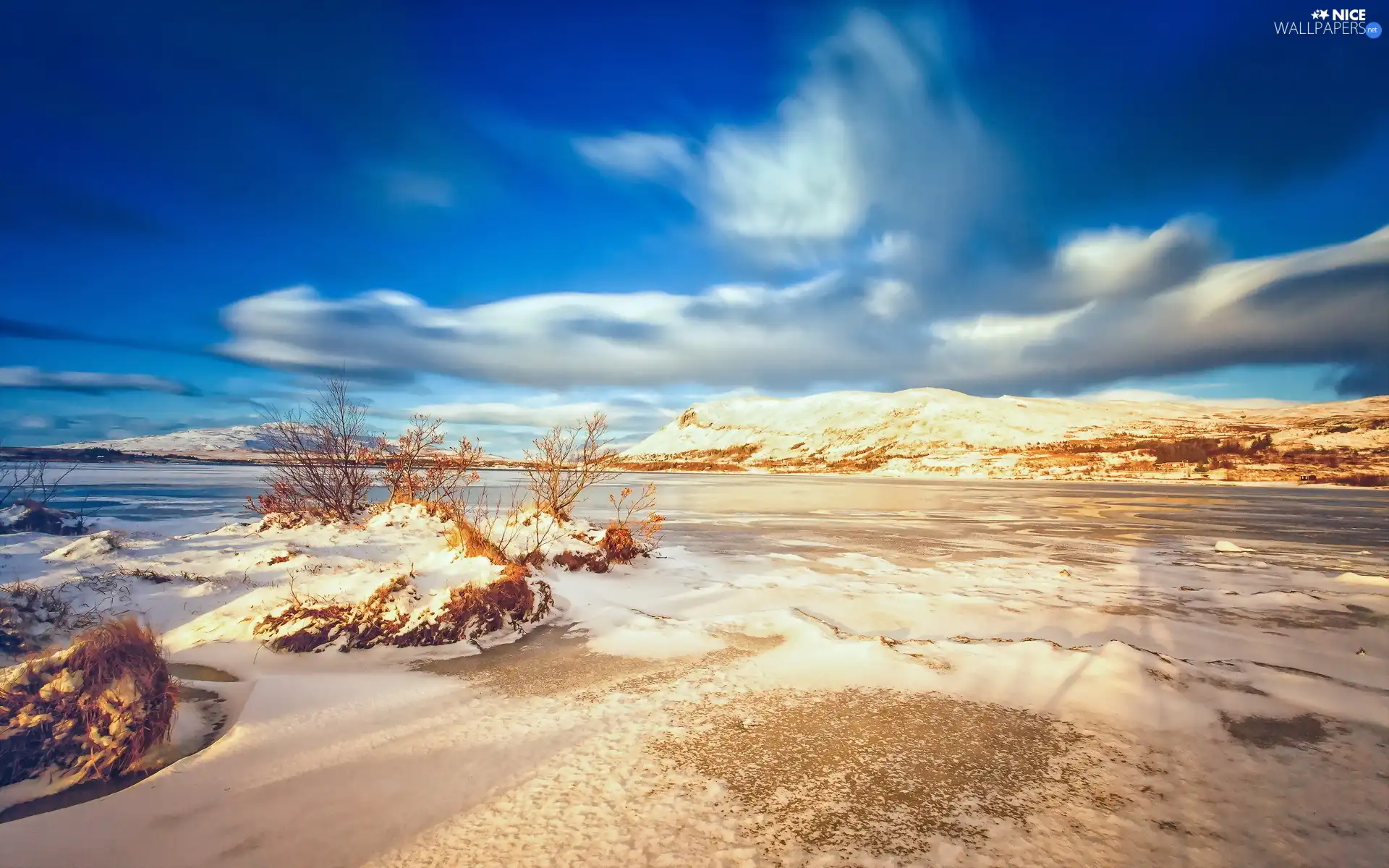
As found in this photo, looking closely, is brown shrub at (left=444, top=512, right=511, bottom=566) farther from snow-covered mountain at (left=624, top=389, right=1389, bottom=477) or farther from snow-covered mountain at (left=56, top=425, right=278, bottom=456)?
snow-covered mountain at (left=56, top=425, right=278, bottom=456)

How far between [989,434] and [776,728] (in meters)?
82.7

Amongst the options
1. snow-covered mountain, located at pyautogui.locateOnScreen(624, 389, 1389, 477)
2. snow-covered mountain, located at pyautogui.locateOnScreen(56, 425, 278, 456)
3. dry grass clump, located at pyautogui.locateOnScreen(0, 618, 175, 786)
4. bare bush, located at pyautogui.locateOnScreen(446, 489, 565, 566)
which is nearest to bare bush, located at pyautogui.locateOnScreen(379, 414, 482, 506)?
bare bush, located at pyautogui.locateOnScreen(446, 489, 565, 566)

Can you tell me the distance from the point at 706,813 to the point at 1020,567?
8.24m

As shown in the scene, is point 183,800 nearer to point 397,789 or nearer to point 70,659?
point 397,789

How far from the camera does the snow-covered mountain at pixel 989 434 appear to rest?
4919 centimetres

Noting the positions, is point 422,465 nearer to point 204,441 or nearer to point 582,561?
point 582,561

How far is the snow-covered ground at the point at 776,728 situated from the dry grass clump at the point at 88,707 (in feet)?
1.49

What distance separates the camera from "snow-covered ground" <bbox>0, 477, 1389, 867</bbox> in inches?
98.7

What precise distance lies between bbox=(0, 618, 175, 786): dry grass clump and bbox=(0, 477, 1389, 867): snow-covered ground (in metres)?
0.46

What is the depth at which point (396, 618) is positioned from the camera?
5488 mm

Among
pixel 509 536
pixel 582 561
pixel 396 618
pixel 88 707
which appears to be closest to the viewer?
pixel 88 707

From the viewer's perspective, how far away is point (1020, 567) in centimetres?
920

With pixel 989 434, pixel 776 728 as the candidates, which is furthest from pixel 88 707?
pixel 989 434

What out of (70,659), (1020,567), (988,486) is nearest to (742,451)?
(988,486)
